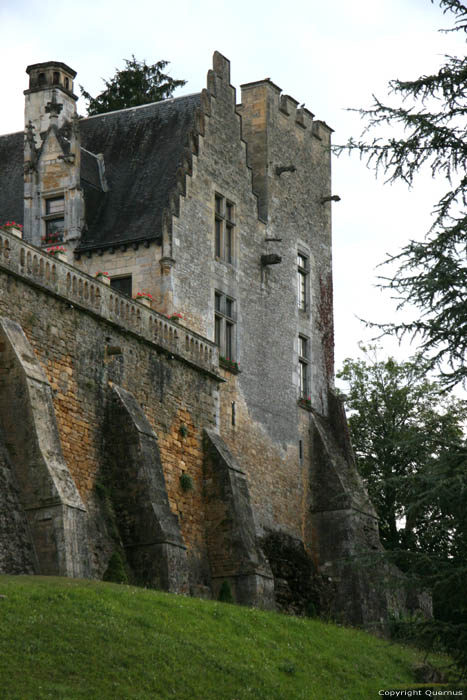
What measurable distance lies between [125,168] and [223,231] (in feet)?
11.3

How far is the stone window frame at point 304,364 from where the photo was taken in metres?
42.6

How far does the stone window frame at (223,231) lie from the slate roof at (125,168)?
177cm

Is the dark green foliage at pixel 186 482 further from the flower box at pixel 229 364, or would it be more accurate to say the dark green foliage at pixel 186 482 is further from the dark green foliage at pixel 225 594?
the flower box at pixel 229 364

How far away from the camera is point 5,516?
24.5m

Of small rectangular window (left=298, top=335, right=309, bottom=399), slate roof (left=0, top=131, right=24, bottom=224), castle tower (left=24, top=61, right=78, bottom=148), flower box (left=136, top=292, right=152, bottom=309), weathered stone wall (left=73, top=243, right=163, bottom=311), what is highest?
castle tower (left=24, top=61, right=78, bottom=148)

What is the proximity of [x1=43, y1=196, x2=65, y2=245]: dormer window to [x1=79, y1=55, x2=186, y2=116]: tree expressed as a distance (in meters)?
12.8

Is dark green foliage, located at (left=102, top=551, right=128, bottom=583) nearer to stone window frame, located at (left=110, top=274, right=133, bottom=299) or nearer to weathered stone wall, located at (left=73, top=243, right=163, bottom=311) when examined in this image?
weathered stone wall, located at (left=73, top=243, right=163, bottom=311)

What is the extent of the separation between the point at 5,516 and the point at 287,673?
5841 mm

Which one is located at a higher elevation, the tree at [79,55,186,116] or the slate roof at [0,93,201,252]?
the tree at [79,55,186,116]

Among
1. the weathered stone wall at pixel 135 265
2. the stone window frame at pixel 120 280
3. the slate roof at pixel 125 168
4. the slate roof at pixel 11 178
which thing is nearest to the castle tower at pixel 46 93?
the slate roof at pixel 125 168

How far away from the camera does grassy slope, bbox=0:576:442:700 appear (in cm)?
1920

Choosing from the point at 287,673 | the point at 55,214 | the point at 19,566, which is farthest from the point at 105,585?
the point at 55,214

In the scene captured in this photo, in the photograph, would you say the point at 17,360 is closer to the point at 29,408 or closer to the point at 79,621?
the point at 29,408

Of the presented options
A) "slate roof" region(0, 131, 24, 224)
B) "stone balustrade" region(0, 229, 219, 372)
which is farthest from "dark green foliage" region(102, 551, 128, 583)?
"slate roof" region(0, 131, 24, 224)
